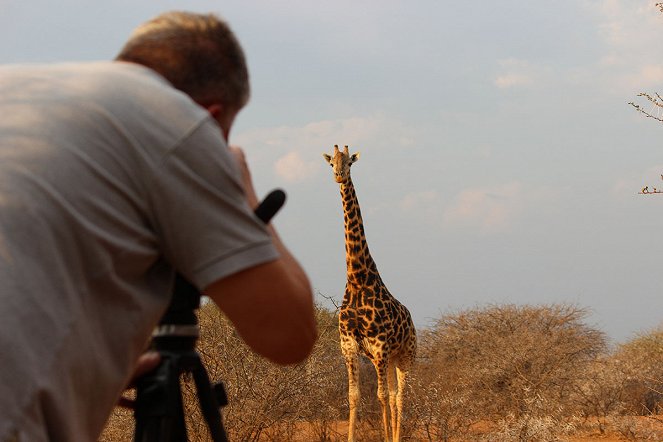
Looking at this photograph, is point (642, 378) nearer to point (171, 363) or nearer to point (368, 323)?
point (368, 323)

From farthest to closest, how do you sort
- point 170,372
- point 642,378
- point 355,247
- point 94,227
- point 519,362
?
1. point 642,378
2. point 519,362
3. point 355,247
4. point 170,372
5. point 94,227

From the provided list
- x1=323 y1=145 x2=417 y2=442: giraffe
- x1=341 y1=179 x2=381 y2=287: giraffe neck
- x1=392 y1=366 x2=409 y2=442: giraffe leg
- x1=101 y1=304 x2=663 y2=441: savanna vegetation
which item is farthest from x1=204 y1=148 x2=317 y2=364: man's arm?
x1=341 y1=179 x2=381 y2=287: giraffe neck

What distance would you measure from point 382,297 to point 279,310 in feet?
24.5

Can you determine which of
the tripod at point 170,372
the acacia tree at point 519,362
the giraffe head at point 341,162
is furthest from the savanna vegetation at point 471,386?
the tripod at point 170,372

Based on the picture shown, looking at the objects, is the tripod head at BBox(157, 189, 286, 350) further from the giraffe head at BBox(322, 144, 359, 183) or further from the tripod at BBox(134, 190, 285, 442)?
the giraffe head at BBox(322, 144, 359, 183)

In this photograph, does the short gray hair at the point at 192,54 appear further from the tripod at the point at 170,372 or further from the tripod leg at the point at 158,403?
the tripod leg at the point at 158,403

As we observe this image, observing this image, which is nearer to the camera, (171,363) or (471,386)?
(171,363)

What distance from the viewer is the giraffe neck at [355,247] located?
8750 mm

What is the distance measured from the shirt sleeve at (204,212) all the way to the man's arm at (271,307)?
0.07ft

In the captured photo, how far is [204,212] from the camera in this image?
127 cm

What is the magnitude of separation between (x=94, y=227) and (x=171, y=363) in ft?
1.01

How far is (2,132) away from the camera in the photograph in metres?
1.23

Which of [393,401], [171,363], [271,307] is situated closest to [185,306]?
[171,363]

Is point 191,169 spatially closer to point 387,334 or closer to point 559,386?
point 387,334
